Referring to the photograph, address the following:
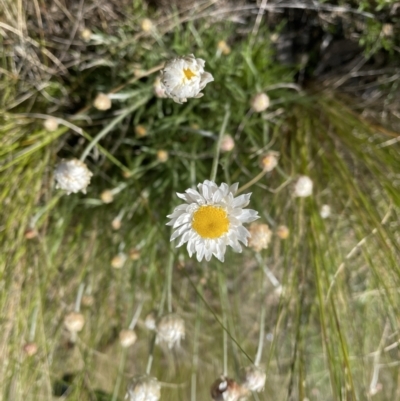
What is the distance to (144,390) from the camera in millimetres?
819

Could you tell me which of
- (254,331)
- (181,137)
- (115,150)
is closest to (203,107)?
(181,137)

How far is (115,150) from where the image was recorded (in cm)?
116

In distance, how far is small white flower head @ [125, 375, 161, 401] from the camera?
82 centimetres

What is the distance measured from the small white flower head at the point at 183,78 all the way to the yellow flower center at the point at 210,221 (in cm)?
18

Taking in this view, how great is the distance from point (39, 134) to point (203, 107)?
0.42 meters

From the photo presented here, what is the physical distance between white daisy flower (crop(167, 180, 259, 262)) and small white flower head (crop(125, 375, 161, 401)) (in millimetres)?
316

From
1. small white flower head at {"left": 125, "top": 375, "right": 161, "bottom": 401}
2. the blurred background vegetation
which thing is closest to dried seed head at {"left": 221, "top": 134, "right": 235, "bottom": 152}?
the blurred background vegetation

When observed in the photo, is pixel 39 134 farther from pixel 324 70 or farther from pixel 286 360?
pixel 286 360

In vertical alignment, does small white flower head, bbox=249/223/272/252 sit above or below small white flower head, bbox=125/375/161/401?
above

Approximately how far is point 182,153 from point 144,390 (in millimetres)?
533

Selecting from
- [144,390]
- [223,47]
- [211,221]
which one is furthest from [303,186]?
[144,390]

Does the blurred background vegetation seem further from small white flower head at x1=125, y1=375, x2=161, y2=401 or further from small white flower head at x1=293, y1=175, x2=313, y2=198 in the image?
small white flower head at x1=125, y1=375, x2=161, y2=401

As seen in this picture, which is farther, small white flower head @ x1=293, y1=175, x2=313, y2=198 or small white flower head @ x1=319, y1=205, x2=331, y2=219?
small white flower head @ x1=319, y1=205, x2=331, y2=219

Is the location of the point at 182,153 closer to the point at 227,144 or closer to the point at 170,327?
the point at 227,144
